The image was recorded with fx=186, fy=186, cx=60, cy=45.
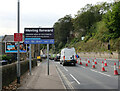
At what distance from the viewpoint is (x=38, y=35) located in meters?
15.3

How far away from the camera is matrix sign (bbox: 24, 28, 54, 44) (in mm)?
15297

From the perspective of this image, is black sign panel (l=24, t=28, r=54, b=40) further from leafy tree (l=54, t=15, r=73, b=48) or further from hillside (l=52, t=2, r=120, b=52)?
leafy tree (l=54, t=15, r=73, b=48)

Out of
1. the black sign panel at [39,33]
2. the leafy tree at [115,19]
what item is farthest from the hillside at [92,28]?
the black sign panel at [39,33]

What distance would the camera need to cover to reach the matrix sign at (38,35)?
50.2 feet

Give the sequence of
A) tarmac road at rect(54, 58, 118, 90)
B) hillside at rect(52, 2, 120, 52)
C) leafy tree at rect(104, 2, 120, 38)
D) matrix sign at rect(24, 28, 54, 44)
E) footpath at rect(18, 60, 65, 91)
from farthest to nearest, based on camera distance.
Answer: hillside at rect(52, 2, 120, 52) < leafy tree at rect(104, 2, 120, 38) < matrix sign at rect(24, 28, 54, 44) < tarmac road at rect(54, 58, 118, 90) < footpath at rect(18, 60, 65, 91)

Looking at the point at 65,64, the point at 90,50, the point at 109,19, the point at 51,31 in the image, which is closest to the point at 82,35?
the point at 90,50

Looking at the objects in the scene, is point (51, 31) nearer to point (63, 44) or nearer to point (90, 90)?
point (90, 90)

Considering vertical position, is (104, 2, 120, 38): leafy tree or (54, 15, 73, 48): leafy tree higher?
(54, 15, 73, 48): leafy tree

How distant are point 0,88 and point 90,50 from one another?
54.7m

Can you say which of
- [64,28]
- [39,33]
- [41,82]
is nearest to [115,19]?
[39,33]

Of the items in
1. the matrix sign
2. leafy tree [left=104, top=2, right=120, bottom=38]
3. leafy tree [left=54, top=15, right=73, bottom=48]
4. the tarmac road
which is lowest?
the tarmac road

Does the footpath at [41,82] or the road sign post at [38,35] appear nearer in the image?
the footpath at [41,82]

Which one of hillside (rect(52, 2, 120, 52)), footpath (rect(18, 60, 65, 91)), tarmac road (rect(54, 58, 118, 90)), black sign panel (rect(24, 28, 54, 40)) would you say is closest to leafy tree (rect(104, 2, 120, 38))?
hillside (rect(52, 2, 120, 52))

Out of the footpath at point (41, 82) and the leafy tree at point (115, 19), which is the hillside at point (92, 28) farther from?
the footpath at point (41, 82)
